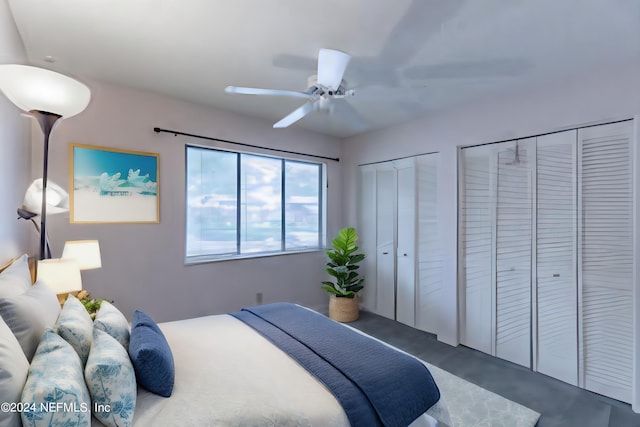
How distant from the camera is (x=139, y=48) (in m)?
2.12

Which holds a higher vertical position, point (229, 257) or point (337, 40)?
point (337, 40)

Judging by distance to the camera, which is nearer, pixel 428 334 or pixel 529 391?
pixel 529 391

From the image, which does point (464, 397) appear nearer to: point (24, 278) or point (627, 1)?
point (627, 1)

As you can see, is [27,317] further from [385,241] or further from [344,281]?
[385,241]

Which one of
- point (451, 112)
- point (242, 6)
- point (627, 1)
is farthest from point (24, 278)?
point (451, 112)

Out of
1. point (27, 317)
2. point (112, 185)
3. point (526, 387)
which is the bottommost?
point (526, 387)

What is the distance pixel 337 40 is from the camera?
1981 millimetres

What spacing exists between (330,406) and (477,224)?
8.33 feet

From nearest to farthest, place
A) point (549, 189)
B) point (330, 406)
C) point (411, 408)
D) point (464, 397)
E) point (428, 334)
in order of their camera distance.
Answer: point (330, 406) → point (411, 408) → point (464, 397) → point (549, 189) → point (428, 334)

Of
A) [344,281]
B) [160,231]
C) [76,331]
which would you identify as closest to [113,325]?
[76,331]

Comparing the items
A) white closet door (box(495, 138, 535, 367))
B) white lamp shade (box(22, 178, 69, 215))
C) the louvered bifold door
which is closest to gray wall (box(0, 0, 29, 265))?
white lamp shade (box(22, 178, 69, 215))

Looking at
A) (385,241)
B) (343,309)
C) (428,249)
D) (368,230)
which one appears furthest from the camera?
(368,230)

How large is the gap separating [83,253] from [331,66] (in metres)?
2.04

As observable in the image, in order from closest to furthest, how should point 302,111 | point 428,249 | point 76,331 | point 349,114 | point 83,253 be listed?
point 76,331, point 83,253, point 302,111, point 349,114, point 428,249
